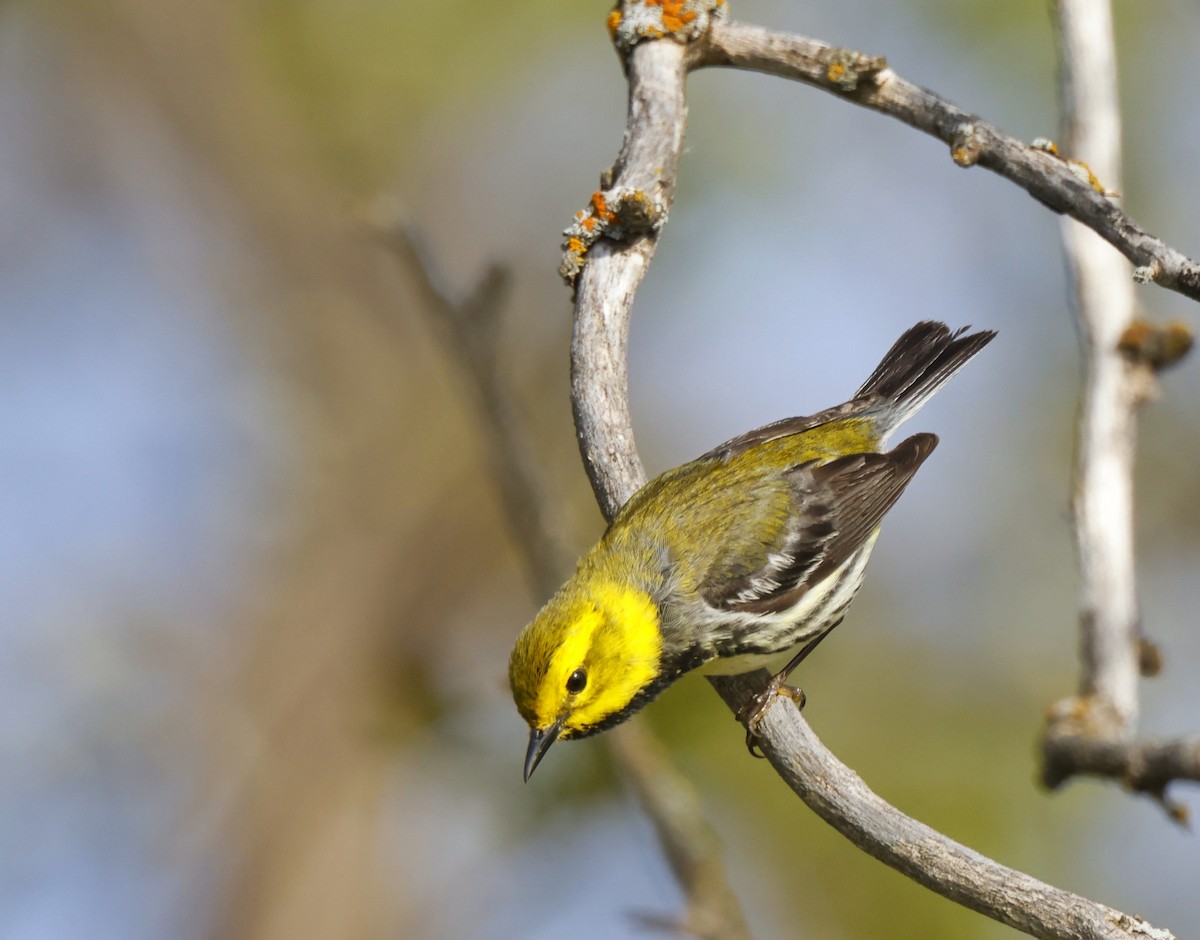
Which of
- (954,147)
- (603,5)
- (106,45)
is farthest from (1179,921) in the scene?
(106,45)

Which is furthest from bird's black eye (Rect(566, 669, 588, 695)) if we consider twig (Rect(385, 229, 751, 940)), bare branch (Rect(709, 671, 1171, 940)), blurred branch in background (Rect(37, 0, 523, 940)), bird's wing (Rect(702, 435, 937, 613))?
blurred branch in background (Rect(37, 0, 523, 940))

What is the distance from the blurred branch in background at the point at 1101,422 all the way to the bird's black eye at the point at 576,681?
1.80 m

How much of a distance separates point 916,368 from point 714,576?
1427mm

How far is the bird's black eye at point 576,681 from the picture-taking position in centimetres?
362

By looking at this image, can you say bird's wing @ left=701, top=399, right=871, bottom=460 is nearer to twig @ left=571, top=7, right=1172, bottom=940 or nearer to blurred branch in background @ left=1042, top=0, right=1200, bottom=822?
twig @ left=571, top=7, right=1172, bottom=940

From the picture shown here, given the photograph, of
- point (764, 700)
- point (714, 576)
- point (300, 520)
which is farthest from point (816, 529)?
point (300, 520)

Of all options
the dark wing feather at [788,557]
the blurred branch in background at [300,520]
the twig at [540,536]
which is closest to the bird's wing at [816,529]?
the dark wing feather at [788,557]

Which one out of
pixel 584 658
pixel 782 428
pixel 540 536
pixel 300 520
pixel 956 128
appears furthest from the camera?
pixel 300 520

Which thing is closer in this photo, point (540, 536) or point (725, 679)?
point (725, 679)

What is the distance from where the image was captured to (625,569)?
150 inches

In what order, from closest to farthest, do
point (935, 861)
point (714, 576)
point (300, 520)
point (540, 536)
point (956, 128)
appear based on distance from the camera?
1. point (935, 861)
2. point (956, 128)
3. point (714, 576)
4. point (540, 536)
5. point (300, 520)

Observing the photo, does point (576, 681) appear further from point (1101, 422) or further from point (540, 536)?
point (1101, 422)

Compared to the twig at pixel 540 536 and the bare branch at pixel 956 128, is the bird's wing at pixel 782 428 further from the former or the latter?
the bare branch at pixel 956 128

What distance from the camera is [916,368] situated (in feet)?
15.5
